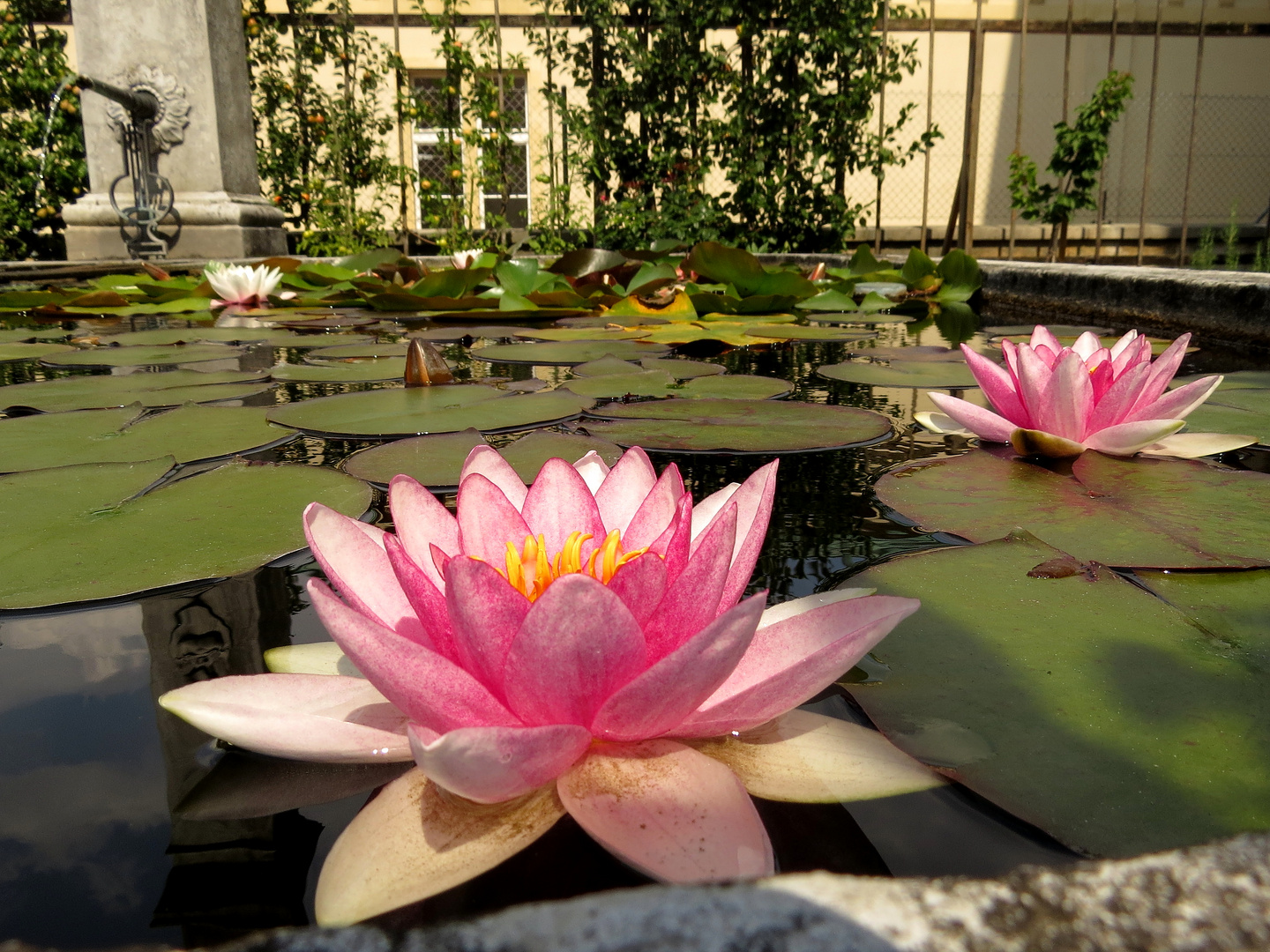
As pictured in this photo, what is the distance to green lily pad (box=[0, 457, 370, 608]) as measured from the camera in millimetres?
756

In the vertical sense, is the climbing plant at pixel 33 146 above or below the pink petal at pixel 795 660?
above

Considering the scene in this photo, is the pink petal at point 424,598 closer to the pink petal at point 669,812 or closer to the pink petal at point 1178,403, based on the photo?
the pink petal at point 669,812

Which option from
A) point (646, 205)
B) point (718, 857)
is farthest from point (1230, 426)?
point (646, 205)

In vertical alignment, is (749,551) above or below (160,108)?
below

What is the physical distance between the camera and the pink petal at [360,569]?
0.53 metres

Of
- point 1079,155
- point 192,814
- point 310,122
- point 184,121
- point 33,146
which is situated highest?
point 310,122

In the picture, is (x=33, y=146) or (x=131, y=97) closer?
(x=131, y=97)

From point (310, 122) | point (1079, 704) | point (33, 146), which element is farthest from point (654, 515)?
point (33, 146)

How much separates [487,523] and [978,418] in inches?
32.6

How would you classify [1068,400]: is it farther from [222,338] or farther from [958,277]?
[958,277]

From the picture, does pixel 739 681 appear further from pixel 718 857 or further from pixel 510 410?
→ pixel 510 410

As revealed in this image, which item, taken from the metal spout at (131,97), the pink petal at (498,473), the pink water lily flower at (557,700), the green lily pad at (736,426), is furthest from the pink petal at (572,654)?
the metal spout at (131,97)

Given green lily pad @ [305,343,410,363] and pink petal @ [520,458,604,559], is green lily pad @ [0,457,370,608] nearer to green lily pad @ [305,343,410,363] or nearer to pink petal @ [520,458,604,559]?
pink petal @ [520,458,604,559]

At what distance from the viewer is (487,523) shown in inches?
22.0
